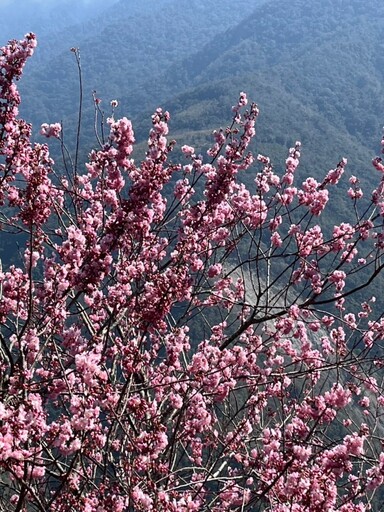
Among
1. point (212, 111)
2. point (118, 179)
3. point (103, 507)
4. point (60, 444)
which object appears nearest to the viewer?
point (60, 444)

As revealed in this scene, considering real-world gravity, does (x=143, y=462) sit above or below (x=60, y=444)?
below

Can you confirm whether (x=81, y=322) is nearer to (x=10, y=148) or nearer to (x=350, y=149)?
(x=10, y=148)

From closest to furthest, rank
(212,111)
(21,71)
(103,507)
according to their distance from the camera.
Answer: (103,507), (21,71), (212,111)

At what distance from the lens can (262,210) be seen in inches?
293

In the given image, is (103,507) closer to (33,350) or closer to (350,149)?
(33,350)

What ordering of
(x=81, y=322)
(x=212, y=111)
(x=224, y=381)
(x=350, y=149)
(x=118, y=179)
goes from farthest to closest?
(x=212, y=111) → (x=350, y=149) → (x=81, y=322) → (x=224, y=381) → (x=118, y=179)

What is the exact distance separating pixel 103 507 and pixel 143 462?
1.61 feet

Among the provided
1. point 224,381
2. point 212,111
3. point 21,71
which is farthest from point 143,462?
point 212,111

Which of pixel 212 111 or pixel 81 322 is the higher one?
pixel 212 111

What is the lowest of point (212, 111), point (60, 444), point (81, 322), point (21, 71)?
point (60, 444)

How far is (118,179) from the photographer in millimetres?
6523

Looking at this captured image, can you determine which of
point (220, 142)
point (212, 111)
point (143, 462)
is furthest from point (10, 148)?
point (212, 111)

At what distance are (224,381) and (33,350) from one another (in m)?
2.72

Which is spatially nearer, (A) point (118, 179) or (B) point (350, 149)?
(A) point (118, 179)
